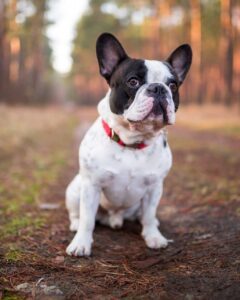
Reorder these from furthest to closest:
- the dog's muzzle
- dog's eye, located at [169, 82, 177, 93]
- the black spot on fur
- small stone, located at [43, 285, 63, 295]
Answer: dog's eye, located at [169, 82, 177, 93] < the black spot on fur < the dog's muzzle < small stone, located at [43, 285, 63, 295]

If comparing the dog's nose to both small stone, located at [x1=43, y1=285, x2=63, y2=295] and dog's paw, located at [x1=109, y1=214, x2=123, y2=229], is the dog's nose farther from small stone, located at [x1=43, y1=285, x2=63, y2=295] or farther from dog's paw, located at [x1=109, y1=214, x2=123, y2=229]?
small stone, located at [x1=43, y1=285, x2=63, y2=295]

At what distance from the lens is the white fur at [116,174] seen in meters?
3.39

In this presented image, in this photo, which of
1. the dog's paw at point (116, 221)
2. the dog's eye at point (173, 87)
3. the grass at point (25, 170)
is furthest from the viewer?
the grass at point (25, 170)

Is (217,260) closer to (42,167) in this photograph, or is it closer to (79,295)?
(79,295)

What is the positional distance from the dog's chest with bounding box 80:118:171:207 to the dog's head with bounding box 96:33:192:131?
221mm

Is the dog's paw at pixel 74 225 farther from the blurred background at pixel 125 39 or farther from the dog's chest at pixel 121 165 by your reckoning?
the blurred background at pixel 125 39

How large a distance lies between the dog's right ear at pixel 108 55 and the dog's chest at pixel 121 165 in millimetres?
469

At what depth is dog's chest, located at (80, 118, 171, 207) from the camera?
338cm

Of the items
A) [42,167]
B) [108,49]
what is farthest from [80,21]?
[108,49]

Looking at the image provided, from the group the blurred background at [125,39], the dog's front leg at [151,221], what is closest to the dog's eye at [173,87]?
the dog's front leg at [151,221]

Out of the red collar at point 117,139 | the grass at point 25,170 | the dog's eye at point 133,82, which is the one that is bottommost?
the grass at point 25,170

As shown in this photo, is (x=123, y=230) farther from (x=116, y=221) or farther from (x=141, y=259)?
(x=141, y=259)

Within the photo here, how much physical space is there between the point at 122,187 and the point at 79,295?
1.05m

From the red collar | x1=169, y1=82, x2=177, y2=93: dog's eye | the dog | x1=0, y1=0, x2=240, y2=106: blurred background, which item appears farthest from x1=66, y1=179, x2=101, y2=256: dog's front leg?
x1=0, y1=0, x2=240, y2=106: blurred background
